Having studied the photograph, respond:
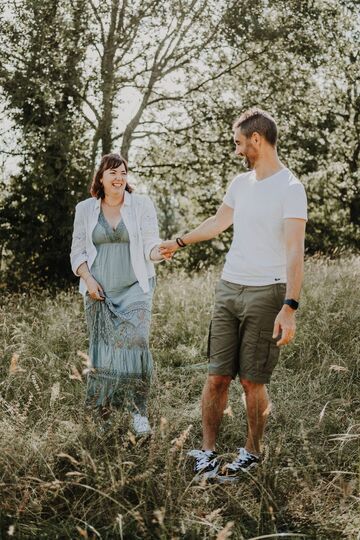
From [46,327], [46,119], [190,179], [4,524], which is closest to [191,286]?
[46,327]

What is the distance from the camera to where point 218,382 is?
12.6 feet

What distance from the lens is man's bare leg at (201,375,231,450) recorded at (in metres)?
3.85

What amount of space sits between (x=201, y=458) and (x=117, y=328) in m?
1.06

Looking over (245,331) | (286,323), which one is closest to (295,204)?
(286,323)

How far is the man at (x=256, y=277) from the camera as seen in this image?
346cm

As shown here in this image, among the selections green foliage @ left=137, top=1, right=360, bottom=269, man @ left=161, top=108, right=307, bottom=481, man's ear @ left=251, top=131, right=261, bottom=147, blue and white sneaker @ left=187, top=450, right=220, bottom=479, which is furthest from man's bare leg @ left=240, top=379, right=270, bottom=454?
green foliage @ left=137, top=1, right=360, bottom=269

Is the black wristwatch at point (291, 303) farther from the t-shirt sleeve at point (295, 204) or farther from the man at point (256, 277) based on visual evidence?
the t-shirt sleeve at point (295, 204)

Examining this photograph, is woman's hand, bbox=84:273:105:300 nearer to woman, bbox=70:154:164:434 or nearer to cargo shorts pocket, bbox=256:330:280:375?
woman, bbox=70:154:164:434

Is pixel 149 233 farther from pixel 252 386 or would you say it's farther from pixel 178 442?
pixel 178 442

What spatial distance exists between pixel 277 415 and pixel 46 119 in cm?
762

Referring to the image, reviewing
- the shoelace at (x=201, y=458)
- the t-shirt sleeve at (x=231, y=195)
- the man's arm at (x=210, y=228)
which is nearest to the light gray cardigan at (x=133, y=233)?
the man's arm at (x=210, y=228)

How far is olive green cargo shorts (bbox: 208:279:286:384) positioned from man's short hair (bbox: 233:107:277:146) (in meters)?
0.87

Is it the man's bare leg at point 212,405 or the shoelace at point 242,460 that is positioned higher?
the man's bare leg at point 212,405

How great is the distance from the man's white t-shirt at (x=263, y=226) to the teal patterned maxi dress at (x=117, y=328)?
2.94ft
